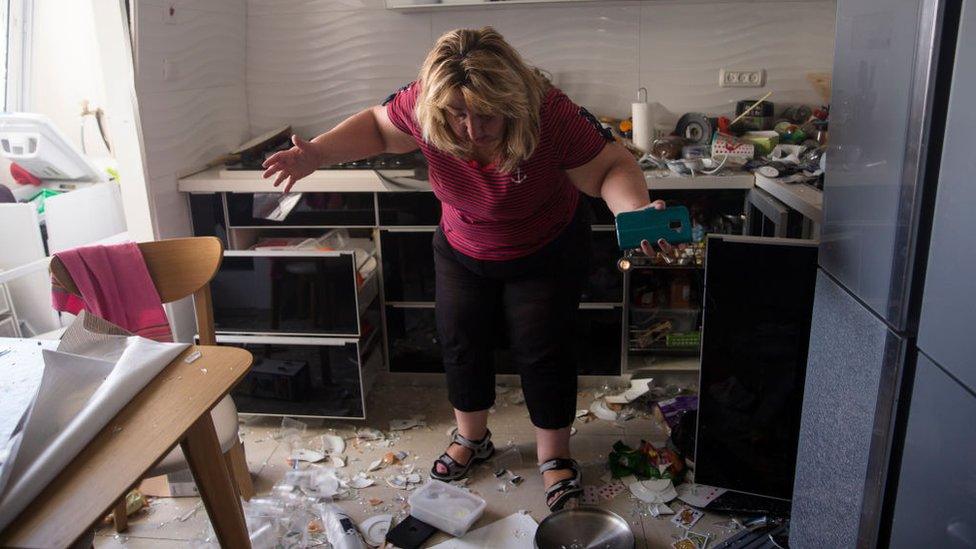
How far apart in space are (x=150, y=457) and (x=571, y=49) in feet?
7.65

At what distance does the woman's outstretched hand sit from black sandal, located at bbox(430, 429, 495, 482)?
0.95 m

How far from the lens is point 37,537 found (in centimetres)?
76

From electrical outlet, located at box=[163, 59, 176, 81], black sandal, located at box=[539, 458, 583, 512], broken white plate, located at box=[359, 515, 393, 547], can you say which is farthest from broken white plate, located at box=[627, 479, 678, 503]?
electrical outlet, located at box=[163, 59, 176, 81]

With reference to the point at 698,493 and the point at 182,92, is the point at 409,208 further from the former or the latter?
the point at 698,493

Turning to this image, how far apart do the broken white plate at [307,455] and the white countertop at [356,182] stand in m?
0.86

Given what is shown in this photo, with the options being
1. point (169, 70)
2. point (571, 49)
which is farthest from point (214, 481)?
point (571, 49)

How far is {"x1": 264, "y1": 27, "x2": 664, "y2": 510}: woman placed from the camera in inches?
58.0

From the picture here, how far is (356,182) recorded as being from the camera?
2348 mm

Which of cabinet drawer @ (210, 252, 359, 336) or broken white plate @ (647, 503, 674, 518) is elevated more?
cabinet drawer @ (210, 252, 359, 336)

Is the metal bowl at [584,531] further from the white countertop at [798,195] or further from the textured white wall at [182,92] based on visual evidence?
the textured white wall at [182,92]

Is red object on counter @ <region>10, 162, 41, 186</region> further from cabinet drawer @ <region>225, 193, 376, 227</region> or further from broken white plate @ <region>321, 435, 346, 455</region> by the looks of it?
broken white plate @ <region>321, 435, 346, 455</region>

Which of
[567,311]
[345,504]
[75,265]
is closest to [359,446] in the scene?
[345,504]

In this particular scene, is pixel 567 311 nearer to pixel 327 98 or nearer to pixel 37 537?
pixel 37 537

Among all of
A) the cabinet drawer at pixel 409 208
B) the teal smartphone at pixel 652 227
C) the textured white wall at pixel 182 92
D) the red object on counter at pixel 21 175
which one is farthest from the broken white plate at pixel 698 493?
the red object on counter at pixel 21 175
